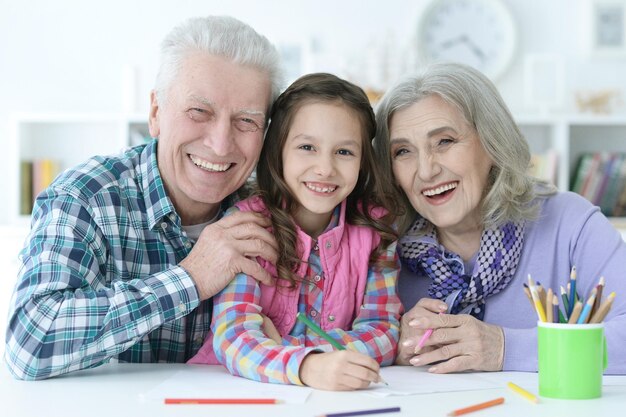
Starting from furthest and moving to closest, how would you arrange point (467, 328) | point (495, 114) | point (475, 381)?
point (495, 114) < point (467, 328) < point (475, 381)

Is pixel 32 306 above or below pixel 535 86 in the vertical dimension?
below

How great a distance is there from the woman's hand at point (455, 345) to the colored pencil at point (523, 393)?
0.54 ft

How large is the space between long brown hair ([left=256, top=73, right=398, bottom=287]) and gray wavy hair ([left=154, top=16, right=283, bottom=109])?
0.09 m

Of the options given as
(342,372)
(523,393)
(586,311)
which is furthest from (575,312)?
(342,372)

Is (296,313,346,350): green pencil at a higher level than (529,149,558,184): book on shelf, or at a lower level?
lower


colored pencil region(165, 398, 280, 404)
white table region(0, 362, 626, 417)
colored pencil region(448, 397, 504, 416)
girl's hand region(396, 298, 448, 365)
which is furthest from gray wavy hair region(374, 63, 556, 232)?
colored pencil region(165, 398, 280, 404)

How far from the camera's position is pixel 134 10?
447 cm

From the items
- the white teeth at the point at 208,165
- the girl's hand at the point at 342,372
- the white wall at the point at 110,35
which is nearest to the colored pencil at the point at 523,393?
the girl's hand at the point at 342,372

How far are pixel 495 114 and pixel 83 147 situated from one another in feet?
10.0

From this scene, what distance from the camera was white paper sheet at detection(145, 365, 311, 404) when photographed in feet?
4.45

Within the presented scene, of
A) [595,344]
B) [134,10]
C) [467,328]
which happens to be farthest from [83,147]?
[595,344]

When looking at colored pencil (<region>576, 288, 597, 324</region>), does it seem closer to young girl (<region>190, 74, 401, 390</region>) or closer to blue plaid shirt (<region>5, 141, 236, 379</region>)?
young girl (<region>190, 74, 401, 390</region>)

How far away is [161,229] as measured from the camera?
1.78 metres

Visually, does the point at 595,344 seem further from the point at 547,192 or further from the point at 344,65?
the point at 344,65
